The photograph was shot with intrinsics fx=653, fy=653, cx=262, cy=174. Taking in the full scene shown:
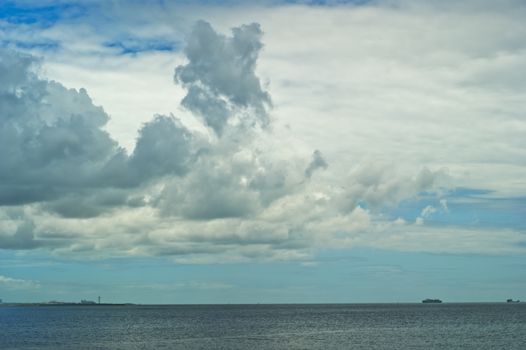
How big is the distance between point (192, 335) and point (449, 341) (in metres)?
67.5

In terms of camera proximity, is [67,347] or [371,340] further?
[371,340]

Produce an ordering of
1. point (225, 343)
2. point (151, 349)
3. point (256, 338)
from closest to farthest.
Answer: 1. point (151, 349)
2. point (225, 343)
3. point (256, 338)

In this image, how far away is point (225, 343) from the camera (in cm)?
14875

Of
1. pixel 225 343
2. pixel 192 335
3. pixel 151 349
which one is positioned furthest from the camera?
pixel 192 335

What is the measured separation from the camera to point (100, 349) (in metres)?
135

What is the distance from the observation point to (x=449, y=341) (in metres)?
152

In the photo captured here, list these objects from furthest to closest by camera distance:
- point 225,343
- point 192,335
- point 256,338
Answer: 1. point 192,335
2. point 256,338
3. point 225,343

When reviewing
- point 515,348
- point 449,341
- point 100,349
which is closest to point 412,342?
point 449,341

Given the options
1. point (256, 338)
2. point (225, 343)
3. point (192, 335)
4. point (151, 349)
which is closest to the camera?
point (151, 349)

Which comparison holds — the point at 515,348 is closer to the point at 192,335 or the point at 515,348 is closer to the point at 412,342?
the point at 412,342

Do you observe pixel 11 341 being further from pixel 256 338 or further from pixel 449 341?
pixel 449 341

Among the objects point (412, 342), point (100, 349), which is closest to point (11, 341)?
point (100, 349)

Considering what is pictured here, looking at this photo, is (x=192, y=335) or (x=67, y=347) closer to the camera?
(x=67, y=347)

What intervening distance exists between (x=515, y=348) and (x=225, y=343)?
62.4m
